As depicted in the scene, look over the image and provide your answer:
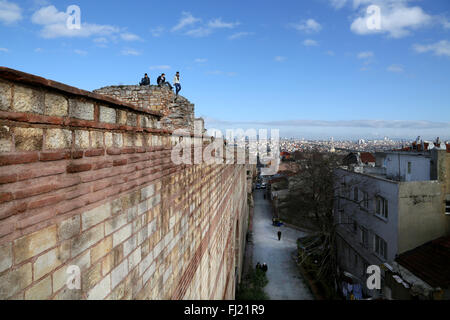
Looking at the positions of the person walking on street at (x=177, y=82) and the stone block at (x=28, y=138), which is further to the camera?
the person walking on street at (x=177, y=82)

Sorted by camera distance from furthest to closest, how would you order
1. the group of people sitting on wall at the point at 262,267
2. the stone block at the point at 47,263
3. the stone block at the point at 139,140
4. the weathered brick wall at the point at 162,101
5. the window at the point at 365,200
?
1. the group of people sitting on wall at the point at 262,267
2. the window at the point at 365,200
3. the weathered brick wall at the point at 162,101
4. the stone block at the point at 139,140
5. the stone block at the point at 47,263

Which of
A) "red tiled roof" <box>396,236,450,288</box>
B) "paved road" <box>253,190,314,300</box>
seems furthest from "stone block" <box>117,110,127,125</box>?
"paved road" <box>253,190,314,300</box>

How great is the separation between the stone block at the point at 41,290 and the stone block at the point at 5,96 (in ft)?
3.12

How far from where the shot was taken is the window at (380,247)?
13.8m

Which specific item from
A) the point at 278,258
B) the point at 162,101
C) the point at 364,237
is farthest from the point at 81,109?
the point at 278,258

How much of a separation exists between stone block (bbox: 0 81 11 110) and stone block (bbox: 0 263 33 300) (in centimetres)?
80

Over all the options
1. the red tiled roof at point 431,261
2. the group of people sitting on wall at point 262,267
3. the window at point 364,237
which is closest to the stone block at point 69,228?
the red tiled roof at point 431,261

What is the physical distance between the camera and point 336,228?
20734 millimetres

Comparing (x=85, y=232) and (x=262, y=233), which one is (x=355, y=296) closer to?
(x=262, y=233)

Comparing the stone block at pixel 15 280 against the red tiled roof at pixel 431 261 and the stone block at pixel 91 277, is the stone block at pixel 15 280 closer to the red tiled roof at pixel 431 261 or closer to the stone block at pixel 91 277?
the stone block at pixel 91 277

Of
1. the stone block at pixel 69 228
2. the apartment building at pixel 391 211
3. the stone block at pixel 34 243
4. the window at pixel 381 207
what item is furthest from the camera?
the window at pixel 381 207

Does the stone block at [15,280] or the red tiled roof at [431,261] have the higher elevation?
the stone block at [15,280]
